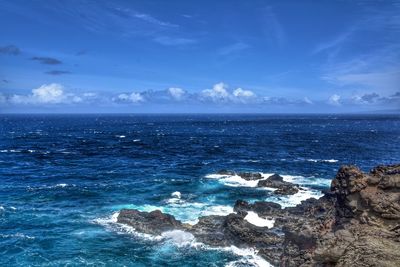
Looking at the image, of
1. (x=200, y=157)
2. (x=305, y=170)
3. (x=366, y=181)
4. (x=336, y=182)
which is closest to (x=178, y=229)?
(x=336, y=182)

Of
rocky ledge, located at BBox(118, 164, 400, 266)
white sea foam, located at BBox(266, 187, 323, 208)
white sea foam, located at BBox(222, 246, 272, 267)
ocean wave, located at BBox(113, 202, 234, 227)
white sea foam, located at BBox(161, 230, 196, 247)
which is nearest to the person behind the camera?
rocky ledge, located at BBox(118, 164, 400, 266)

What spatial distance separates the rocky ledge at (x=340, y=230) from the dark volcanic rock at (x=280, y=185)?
15702 mm

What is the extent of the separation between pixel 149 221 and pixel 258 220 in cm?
1252

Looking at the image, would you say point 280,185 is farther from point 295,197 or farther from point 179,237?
point 179,237

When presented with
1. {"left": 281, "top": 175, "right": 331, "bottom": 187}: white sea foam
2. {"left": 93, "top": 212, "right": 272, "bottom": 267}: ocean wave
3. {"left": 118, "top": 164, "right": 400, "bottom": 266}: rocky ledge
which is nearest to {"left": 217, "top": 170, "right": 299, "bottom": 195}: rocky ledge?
{"left": 281, "top": 175, "right": 331, "bottom": 187}: white sea foam

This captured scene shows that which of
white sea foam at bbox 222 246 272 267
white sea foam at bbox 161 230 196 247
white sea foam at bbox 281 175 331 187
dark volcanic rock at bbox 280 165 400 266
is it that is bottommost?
white sea foam at bbox 222 246 272 267

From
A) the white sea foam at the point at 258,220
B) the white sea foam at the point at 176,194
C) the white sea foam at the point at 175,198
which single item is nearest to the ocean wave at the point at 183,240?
the white sea foam at the point at 258,220

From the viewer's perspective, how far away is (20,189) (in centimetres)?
6388

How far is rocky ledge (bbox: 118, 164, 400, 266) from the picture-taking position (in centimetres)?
2106

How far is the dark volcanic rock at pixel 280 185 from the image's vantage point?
60.4m

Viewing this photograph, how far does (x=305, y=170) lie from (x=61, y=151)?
6677cm

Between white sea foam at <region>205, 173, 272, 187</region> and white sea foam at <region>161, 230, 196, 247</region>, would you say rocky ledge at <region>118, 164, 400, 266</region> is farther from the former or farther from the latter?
white sea foam at <region>205, 173, 272, 187</region>

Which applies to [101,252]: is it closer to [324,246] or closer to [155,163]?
[324,246]

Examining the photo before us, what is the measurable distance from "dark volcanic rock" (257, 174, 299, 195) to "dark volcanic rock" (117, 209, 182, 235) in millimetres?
21379
